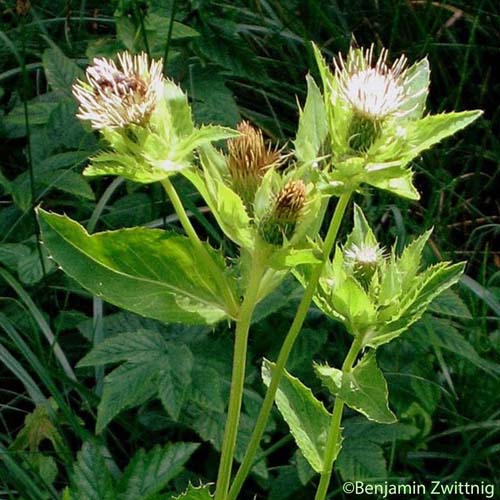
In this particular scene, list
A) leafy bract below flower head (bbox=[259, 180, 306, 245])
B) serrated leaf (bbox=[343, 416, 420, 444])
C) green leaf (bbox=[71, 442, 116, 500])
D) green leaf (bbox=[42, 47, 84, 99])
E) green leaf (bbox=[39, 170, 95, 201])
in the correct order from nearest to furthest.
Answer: leafy bract below flower head (bbox=[259, 180, 306, 245]) → green leaf (bbox=[71, 442, 116, 500]) → serrated leaf (bbox=[343, 416, 420, 444]) → green leaf (bbox=[39, 170, 95, 201]) → green leaf (bbox=[42, 47, 84, 99])

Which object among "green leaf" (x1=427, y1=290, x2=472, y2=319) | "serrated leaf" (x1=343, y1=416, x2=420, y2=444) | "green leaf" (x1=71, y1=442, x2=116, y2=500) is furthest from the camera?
"green leaf" (x1=427, y1=290, x2=472, y2=319)

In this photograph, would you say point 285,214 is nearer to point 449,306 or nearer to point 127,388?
point 127,388

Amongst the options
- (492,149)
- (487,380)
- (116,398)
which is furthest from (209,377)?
(492,149)

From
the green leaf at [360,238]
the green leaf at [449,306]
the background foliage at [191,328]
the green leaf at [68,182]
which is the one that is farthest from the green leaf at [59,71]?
the green leaf at [360,238]

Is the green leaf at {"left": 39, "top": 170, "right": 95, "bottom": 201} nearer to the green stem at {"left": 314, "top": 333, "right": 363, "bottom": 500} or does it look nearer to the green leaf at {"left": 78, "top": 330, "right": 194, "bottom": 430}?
the green leaf at {"left": 78, "top": 330, "right": 194, "bottom": 430}

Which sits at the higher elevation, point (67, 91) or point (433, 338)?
point (67, 91)

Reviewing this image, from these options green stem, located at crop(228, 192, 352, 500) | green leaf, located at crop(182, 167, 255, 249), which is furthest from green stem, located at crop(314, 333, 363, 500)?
green leaf, located at crop(182, 167, 255, 249)

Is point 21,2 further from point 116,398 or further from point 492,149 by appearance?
point 492,149

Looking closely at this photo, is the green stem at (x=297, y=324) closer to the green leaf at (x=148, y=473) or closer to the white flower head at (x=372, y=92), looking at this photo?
the white flower head at (x=372, y=92)
